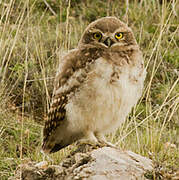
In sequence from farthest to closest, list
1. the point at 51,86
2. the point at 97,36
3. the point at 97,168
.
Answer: the point at 51,86 < the point at 97,36 < the point at 97,168

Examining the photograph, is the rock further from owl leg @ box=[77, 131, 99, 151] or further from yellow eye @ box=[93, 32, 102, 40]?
yellow eye @ box=[93, 32, 102, 40]

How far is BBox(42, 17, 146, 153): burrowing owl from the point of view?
2982 millimetres

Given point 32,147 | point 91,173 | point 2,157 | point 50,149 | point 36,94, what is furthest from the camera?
point 36,94

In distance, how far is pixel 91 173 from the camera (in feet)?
8.16

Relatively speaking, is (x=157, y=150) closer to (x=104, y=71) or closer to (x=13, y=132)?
(x=104, y=71)

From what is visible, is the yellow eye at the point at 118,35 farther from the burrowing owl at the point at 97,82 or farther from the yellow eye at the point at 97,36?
the yellow eye at the point at 97,36

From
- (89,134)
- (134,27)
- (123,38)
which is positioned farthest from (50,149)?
(134,27)

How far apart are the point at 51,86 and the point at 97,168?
2.74 m

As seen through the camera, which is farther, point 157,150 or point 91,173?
point 157,150

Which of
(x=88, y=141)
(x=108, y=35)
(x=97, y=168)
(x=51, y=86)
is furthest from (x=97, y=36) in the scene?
(x=51, y=86)

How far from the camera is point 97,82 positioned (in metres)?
2.97

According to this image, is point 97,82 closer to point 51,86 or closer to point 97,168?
point 97,168

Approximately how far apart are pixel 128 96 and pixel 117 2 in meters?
4.34

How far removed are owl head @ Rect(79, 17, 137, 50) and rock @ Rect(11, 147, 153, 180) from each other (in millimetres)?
809
